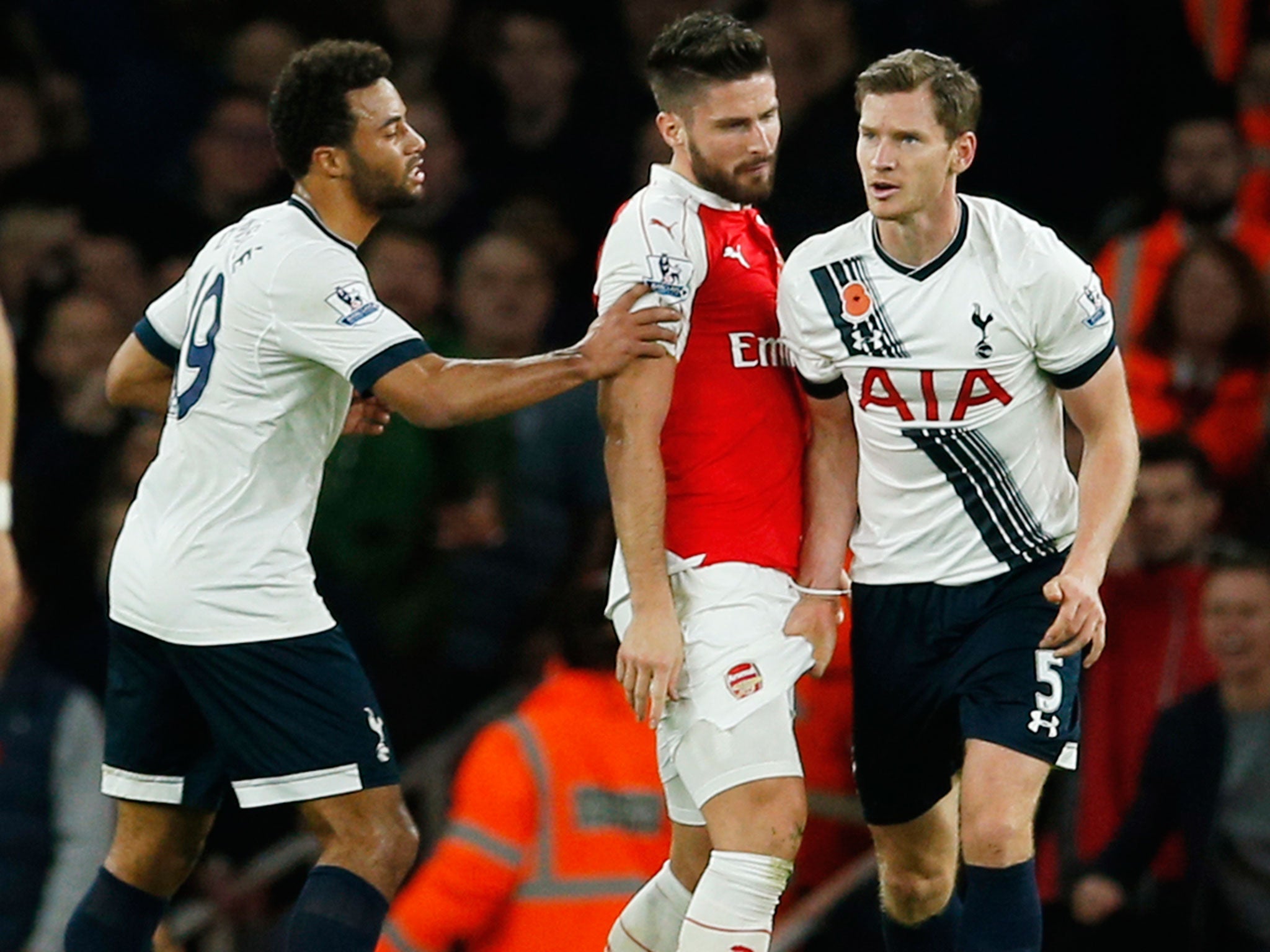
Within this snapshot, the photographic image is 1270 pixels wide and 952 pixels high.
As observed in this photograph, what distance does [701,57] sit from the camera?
5.23 m

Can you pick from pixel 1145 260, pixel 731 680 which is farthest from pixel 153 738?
pixel 1145 260

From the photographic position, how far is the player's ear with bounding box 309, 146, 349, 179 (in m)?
Answer: 5.35

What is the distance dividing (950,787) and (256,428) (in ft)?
5.99

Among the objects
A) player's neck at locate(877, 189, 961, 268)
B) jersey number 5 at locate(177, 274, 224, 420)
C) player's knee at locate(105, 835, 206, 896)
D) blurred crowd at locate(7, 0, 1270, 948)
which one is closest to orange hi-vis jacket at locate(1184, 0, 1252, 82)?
blurred crowd at locate(7, 0, 1270, 948)

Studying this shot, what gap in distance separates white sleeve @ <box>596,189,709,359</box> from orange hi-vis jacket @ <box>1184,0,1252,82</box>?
4.55 metres

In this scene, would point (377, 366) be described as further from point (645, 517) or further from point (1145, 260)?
point (1145, 260)

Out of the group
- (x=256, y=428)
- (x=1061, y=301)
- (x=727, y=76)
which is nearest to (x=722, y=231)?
(x=727, y=76)

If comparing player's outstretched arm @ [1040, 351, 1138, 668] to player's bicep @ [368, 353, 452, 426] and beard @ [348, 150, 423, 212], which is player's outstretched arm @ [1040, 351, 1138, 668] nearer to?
player's bicep @ [368, 353, 452, 426]

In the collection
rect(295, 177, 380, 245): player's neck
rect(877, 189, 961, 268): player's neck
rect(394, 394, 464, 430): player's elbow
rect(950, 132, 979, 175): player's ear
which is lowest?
rect(394, 394, 464, 430): player's elbow

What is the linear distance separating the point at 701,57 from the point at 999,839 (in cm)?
185

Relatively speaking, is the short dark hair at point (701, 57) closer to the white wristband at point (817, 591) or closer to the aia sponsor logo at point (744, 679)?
the white wristband at point (817, 591)

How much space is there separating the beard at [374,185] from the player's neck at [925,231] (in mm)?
1115

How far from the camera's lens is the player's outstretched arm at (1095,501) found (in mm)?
4930

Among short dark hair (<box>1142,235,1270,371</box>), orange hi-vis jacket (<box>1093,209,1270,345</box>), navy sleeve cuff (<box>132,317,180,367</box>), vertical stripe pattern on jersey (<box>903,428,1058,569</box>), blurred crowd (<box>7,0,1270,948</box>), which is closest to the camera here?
vertical stripe pattern on jersey (<box>903,428,1058,569</box>)
